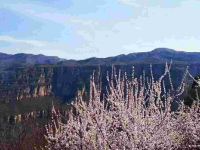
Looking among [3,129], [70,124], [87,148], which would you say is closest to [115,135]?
[87,148]

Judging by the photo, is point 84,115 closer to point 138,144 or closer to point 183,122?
point 138,144

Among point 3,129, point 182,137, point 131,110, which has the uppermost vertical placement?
point 131,110

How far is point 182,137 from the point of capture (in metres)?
8.55

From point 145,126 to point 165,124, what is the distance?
0.33 m

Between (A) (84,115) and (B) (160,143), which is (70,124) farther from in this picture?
(B) (160,143)

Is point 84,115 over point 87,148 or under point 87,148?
over

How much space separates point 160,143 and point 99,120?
922mm

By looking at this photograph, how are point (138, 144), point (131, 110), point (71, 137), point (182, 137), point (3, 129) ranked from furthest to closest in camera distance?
point (3, 129) < point (182, 137) < point (71, 137) < point (131, 110) < point (138, 144)

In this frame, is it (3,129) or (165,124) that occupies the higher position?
(165,124)

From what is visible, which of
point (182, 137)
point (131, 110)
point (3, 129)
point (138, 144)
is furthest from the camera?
point (3, 129)

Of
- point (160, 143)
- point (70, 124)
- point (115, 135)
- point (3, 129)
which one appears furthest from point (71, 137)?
point (3, 129)

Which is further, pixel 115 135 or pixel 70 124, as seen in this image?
pixel 70 124

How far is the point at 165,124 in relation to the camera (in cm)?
704

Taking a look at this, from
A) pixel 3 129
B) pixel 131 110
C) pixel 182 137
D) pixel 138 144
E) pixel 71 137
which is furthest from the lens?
pixel 3 129
